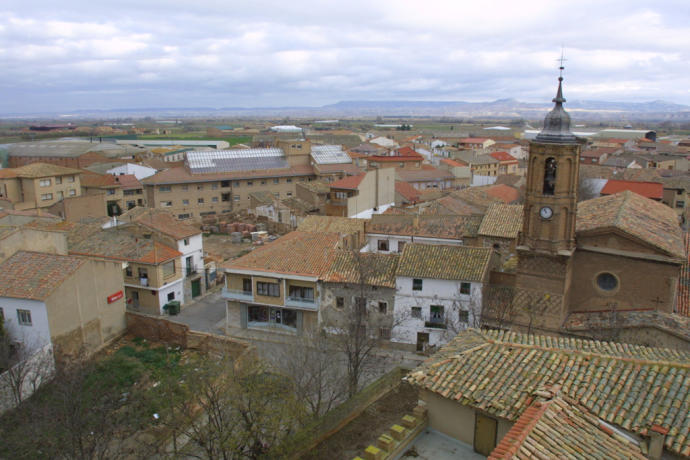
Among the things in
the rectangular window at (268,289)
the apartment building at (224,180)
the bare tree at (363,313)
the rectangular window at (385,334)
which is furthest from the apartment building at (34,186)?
the rectangular window at (385,334)

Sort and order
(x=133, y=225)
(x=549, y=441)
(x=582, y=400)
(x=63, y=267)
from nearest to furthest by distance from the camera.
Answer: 1. (x=549, y=441)
2. (x=582, y=400)
3. (x=63, y=267)
4. (x=133, y=225)

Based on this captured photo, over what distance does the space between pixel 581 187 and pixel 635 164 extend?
32.8 m

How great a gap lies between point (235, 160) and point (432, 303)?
174 ft

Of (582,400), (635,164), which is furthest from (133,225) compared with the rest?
(635,164)

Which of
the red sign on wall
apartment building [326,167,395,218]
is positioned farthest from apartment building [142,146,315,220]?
the red sign on wall

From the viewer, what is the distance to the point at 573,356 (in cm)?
1324

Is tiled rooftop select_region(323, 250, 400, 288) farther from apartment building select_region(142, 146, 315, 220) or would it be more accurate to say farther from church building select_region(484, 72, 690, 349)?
apartment building select_region(142, 146, 315, 220)

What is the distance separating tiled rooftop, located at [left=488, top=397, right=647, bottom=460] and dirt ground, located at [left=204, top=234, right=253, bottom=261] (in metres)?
41.5

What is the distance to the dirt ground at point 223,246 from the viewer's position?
2042 inches

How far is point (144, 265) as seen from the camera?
3497cm

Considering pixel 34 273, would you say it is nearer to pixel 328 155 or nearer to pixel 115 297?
pixel 115 297

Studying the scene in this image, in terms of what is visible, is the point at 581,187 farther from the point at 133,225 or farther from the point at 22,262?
the point at 22,262

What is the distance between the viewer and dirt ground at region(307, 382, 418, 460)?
14617mm

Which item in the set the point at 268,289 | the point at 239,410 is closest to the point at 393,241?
the point at 268,289
